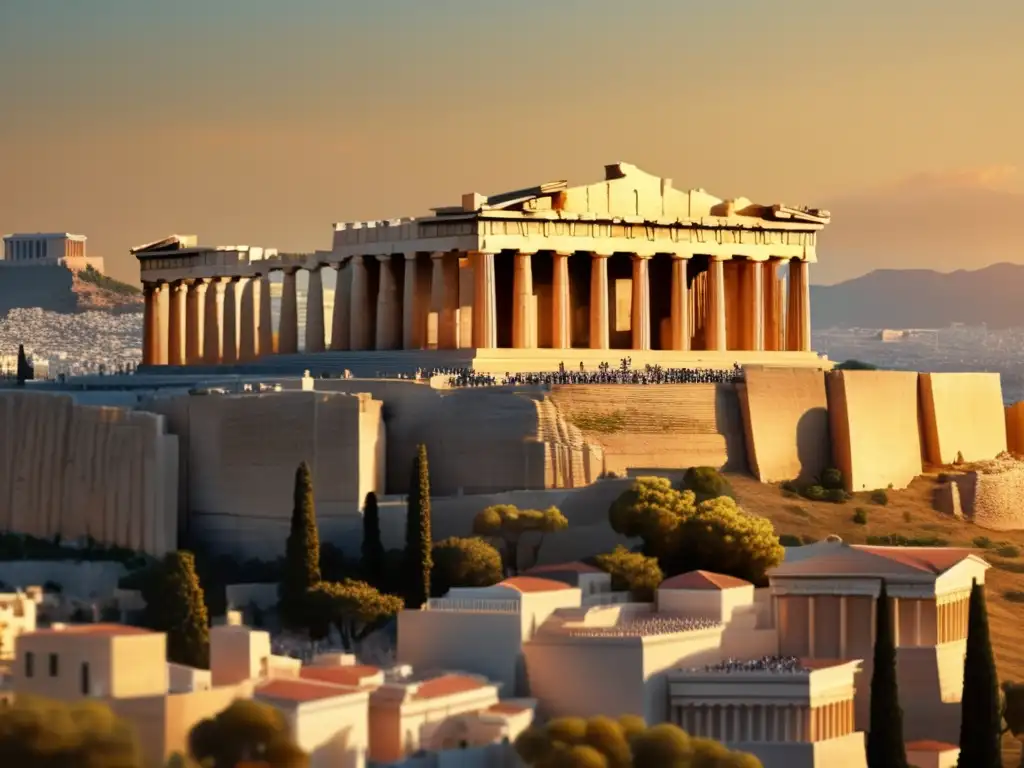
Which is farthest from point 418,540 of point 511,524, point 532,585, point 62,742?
point 62,742

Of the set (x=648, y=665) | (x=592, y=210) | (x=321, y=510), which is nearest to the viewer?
(x=648, y=665)

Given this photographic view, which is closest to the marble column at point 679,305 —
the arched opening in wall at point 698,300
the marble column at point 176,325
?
the arched opening in wall at point 698,300

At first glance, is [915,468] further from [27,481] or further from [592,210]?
[27,481]

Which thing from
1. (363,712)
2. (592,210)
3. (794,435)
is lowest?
(363,712)

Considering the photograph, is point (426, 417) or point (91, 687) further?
point (426, 417)

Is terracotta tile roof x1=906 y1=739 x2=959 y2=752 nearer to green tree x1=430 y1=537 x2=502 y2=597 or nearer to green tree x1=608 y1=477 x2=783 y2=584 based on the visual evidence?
green tree x1=608 y1=477 x2=783 y2=584

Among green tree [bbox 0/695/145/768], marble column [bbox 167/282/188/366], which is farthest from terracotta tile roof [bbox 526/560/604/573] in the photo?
marble column [bbox 167/282/188/366]

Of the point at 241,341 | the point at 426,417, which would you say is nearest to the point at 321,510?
the point at 426,417
